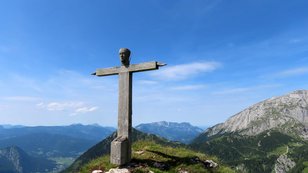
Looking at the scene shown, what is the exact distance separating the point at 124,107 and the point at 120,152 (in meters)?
2.98

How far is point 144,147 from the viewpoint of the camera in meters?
21.6

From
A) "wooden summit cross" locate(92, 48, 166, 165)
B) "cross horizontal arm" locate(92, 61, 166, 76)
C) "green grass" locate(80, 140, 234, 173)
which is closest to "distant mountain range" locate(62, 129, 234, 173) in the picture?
"green grass" locate(80, 140, 234, 173)

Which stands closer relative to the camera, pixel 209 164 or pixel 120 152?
pixel 120 152

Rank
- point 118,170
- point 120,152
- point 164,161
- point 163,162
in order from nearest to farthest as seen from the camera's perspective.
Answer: point 118,170 → point 120,152 → point 163,162 → point 164,161

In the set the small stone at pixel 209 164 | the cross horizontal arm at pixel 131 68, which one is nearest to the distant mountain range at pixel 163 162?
the small stone at pixel 209 164

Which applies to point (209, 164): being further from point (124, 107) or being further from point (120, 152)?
point (124, 107)

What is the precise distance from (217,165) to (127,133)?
5794 millimetres

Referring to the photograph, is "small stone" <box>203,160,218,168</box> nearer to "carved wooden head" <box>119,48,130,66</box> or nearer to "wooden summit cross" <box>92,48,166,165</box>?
"wooden summit cross" <box>92,48,166,165</box>

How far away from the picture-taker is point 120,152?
694 inches

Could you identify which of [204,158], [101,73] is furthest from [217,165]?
[101,73]

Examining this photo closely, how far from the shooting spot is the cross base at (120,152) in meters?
17.7

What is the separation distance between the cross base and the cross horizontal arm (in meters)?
4.36

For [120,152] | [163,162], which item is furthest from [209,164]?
[120,152]

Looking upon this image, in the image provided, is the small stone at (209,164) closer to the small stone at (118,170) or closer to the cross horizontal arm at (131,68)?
the small stone at (118,170)
